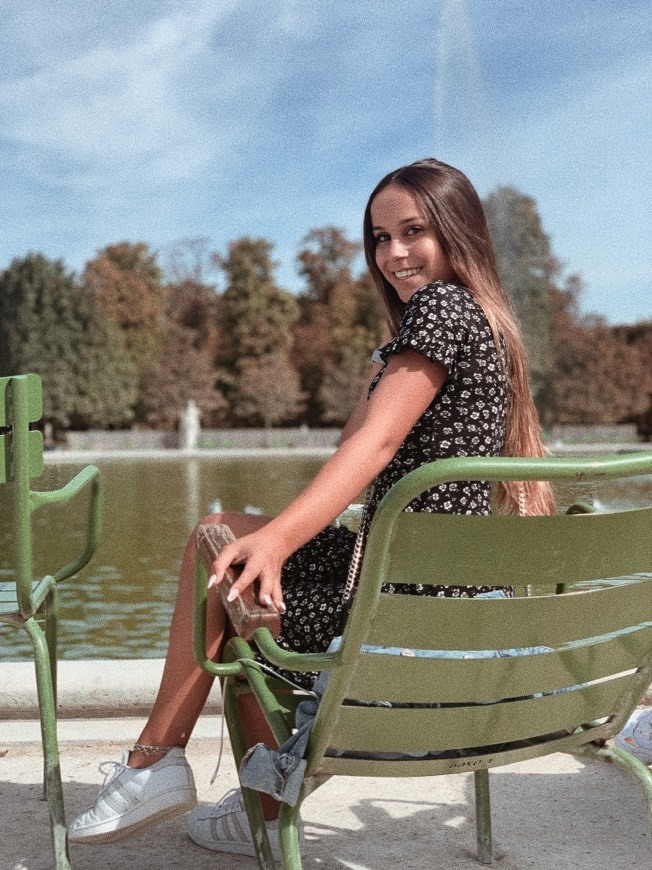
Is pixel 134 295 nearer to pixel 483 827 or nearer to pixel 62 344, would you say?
pixel 62 344

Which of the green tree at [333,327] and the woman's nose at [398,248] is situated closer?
the woman's nose at [398,248]

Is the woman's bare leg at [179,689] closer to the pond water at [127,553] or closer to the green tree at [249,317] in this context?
the pond water at [127,553]

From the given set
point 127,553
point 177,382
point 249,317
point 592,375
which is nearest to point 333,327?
point 249,317

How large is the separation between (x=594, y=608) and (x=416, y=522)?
0.42 meters

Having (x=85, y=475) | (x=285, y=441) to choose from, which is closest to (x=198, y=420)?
(x=285, y=441)

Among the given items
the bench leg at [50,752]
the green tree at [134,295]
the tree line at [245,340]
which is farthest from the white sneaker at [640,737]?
the green tree at [134,295]

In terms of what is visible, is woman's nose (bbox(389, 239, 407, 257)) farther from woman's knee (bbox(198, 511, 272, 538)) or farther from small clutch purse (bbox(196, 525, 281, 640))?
small clutch purse (bbox(196, 525, 281, 640))

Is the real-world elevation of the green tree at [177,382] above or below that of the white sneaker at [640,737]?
above

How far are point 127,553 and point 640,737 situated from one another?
7.64 m

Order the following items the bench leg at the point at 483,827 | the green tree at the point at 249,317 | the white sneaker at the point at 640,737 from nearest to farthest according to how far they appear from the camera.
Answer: the bench leg at the point at 483,827 < the white sneaker at the point at 640,737 < the green tree at the point at 249,317

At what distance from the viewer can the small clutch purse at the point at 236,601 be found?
1652 mm

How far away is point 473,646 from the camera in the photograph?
5.45 feet

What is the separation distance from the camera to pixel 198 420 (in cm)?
5203

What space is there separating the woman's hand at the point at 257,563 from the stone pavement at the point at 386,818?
0.90 m
